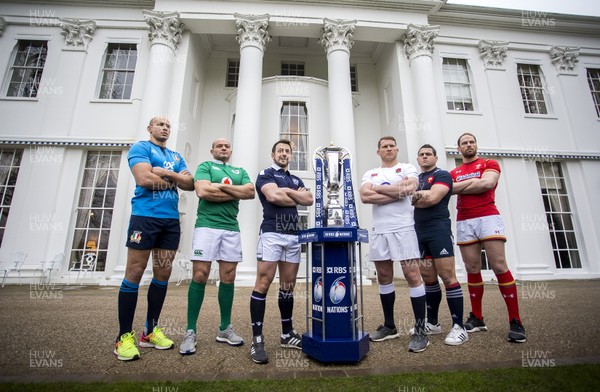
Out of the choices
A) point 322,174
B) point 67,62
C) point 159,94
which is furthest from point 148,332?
point 67,62

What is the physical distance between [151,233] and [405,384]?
8.58 ft

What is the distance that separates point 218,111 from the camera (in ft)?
42.1

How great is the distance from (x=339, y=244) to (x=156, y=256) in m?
1.91

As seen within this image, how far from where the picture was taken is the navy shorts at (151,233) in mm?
2805

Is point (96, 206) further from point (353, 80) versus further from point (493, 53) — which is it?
point (493, 53)

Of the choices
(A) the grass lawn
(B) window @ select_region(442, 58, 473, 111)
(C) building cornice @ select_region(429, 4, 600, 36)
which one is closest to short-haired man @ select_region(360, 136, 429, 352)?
(A) the grass lawn

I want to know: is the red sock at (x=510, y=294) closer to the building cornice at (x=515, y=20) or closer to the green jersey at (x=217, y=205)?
the green jersey at (x=217, y=205)

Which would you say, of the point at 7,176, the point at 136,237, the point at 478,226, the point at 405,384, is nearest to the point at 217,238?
the point at 136,237

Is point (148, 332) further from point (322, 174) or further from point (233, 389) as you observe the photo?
point (322, 174)

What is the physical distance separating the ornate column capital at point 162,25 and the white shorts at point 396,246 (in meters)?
11.4

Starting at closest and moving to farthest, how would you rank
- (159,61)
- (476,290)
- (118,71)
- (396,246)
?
(396,246), (476,290), (159,61), (118,71)

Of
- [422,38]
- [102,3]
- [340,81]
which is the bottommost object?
[340,81]

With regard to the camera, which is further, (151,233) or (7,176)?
(7,176)

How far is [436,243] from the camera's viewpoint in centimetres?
328
